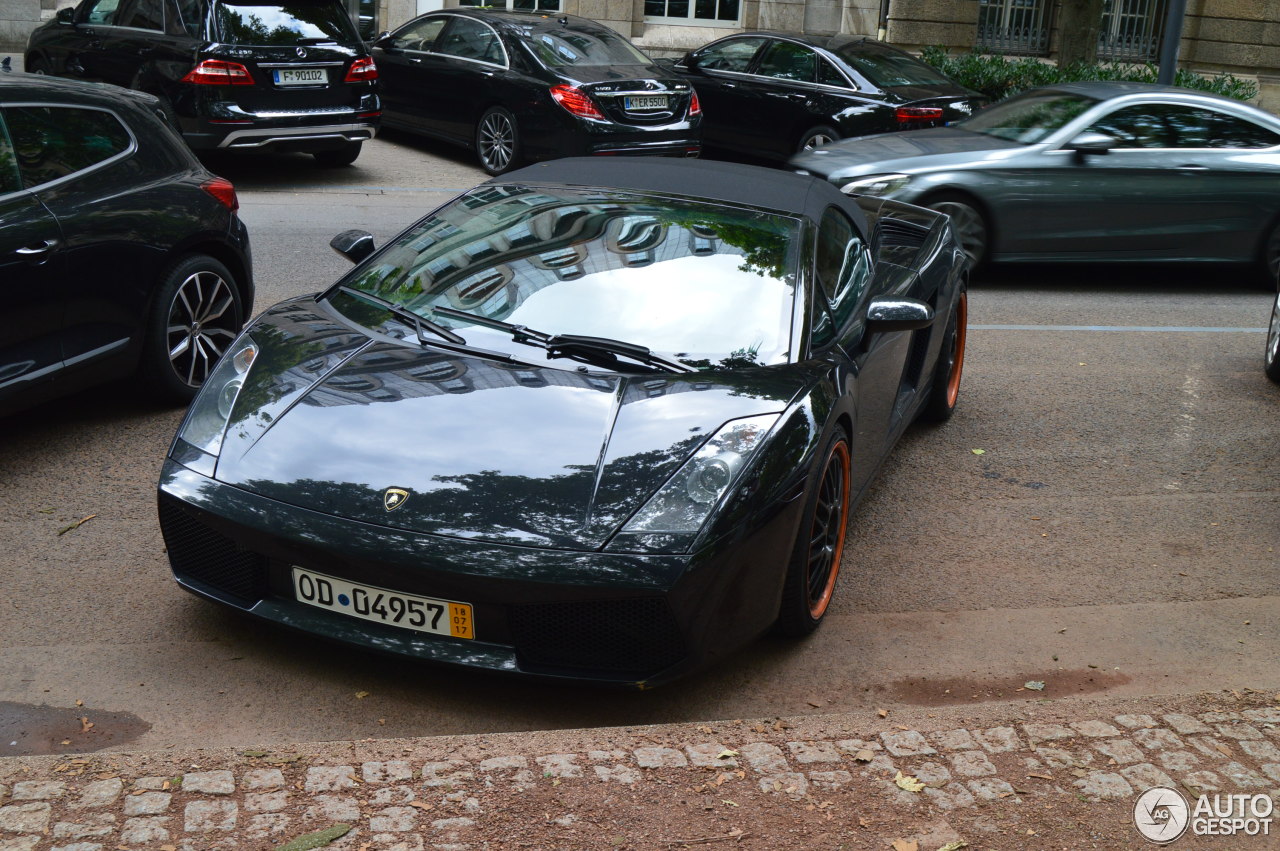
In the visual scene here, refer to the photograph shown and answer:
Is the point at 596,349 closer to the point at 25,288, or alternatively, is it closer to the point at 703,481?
the point at 703,481

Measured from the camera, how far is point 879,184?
10109mm

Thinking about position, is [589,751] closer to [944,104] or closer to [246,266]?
[246,266]

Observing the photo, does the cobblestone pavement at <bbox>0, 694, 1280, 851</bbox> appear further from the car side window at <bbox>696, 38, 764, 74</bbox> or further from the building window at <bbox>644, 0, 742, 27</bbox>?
the building window at <bbox>644, 0, 742, 27</bbox>

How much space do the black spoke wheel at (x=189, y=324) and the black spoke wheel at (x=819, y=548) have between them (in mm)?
3219

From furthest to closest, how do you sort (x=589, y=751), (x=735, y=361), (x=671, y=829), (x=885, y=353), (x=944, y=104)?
(x=944, y=104) → (x=885, y=353) → (x=735, y=361) → (x=589, y=751) → (x=671, y=829)

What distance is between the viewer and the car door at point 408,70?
47.8 ft

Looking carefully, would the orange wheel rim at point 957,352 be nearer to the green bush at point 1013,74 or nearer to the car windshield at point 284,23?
the car windshield at point 284,23

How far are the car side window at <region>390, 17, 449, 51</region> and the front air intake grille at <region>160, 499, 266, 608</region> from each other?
37.3ft

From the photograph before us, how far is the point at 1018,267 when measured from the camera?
11172 mm

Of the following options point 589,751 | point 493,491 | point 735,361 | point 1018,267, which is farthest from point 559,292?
point 1018,267

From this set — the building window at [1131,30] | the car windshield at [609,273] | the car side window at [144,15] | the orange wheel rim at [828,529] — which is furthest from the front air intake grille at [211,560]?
the building window at [1131,30]

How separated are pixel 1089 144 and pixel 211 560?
8129 millimetres

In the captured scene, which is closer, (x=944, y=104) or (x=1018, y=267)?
(x=1018, y=267)

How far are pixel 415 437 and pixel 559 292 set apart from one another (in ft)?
3.20
